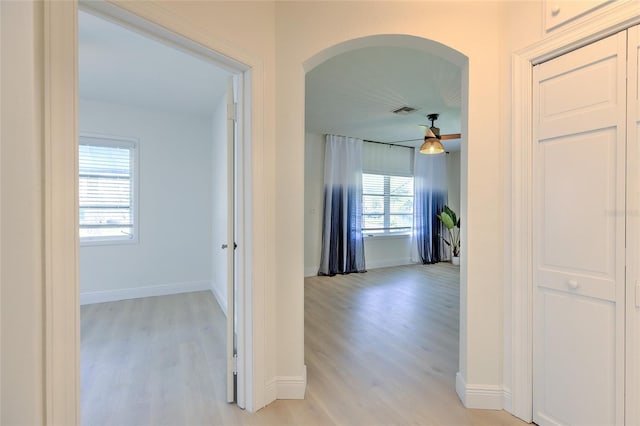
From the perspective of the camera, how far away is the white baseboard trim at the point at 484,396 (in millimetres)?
1748

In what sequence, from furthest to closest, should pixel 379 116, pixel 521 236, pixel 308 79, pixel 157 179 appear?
1. pixel 379 116
2. pixel 157 179
3. pixel 308 79
4. pixel 521 236

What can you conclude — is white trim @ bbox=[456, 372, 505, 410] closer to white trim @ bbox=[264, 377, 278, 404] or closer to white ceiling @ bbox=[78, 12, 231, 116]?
white trim @ bbox=[264, 377, 278, 404]

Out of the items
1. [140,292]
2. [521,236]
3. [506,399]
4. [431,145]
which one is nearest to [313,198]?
[431,145]

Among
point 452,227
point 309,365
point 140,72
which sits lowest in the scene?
point 309,365

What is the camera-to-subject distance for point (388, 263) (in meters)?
6.24

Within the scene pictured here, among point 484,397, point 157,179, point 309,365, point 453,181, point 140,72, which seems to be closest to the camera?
point 484,397

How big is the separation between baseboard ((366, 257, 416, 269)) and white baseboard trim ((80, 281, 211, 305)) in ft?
10.3

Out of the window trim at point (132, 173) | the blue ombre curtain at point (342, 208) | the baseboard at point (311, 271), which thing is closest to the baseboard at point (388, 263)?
the blue ombre curtain at point (342, 208)

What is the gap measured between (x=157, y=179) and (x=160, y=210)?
43 centimetres

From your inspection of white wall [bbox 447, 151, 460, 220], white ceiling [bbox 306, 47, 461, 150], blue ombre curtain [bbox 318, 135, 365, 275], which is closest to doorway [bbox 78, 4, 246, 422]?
white ceiling [bbox 306, 47, 461, 150]

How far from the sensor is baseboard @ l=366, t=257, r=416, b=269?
602 centimetres

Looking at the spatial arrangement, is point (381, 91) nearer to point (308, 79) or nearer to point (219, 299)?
point (308, 79)

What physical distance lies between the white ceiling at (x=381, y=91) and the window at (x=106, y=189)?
2.56 m

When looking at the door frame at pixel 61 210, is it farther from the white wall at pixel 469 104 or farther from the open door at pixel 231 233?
the white wall at pixel 469 104
